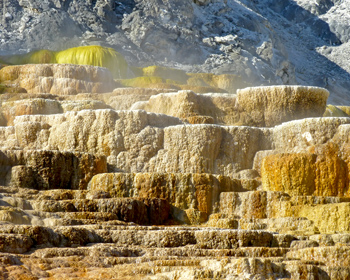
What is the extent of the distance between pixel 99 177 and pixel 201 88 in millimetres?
15914

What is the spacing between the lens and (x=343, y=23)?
179ft

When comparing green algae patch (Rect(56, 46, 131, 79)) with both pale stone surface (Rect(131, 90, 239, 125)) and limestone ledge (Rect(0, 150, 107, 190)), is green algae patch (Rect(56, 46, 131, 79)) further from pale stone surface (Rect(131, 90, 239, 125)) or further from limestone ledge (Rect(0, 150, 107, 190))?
limestone ledge (Rect(0, 150, 107, 190))

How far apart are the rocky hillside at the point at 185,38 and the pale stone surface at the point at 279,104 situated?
1936cm

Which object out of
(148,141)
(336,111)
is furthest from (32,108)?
(336,111)

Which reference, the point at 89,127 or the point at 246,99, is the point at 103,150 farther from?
the point at 246,99

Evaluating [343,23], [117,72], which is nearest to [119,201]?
[117,72]

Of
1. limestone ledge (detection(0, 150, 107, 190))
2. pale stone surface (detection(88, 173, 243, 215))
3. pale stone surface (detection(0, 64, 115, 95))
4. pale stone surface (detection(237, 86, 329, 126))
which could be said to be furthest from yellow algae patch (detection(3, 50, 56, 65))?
pale stone surface (detection(88, 173, 243, 215))

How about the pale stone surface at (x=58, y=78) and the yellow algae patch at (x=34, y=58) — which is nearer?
the pale stone surface at (x=58, y=78)

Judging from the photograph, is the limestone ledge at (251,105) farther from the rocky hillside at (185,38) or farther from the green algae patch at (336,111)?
the rocky hillside at (185,38)

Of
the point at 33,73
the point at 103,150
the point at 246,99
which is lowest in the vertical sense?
the point at 103,150

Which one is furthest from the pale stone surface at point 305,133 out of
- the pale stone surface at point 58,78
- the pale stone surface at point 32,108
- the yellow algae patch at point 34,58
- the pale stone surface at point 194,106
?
the yellow algae patch at point 34,58

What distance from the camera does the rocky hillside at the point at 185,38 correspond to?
139ft

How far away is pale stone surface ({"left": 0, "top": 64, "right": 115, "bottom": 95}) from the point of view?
27359 mm

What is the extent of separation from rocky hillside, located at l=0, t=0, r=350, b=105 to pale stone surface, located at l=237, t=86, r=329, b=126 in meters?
19.4
